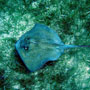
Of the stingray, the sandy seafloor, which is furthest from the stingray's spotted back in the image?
the sandy seafloor

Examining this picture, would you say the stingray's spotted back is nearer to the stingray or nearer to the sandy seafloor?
the stingray

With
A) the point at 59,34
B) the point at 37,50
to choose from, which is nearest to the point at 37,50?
the point at 37,50

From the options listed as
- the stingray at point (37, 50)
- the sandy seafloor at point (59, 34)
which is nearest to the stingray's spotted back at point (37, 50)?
the stingray at point (37, 50)

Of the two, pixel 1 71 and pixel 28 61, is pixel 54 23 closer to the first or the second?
pixel 28 61

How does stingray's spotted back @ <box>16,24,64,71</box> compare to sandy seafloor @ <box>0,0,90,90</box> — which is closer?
stingray's spotted back @ <box>16,24,64,71</box>

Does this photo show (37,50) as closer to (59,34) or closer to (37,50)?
(37,50)

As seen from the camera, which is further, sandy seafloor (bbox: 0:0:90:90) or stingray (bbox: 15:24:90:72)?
sandy seafloor (bbox: 0:0:90:90)

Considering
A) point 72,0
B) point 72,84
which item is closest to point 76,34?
point 72,0

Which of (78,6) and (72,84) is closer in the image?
(72,84)
